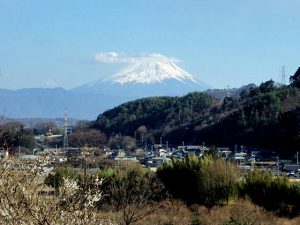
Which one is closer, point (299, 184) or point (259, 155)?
point (299, 184)

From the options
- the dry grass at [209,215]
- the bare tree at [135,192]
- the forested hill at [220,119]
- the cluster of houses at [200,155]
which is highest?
the forested hill at [220,119]

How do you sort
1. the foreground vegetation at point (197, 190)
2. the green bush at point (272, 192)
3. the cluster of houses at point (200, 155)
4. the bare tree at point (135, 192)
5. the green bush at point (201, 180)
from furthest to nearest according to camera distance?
the cluster of houses at point (200, 155), the green bush at point (201, 180), the green bush at point (272, 192), the foreground vegetation at point (197, 190), the bare tree at point (135, 192)

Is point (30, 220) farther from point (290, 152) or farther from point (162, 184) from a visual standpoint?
point (290, 152)

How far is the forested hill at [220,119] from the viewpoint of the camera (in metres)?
37.6

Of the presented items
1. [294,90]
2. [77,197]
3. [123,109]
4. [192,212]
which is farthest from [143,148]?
[77,197]

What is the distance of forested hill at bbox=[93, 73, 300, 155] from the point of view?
37562 millimetres

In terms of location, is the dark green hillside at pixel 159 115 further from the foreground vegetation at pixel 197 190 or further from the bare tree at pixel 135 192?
the bare tree at pixel 135 192

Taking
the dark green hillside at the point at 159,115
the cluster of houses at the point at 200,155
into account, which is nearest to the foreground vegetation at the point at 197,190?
the cluster of houses at the point at 200,155

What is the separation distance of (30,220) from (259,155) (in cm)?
3457

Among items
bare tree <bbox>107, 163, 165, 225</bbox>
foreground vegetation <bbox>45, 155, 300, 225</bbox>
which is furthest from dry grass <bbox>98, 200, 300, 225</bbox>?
bare tree <bbox>107, 163, 165, 225</bbox>

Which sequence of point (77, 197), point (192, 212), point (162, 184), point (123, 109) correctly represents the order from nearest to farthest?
point (77, 197)
point (192, 212)
point (162, 184)
point (123, 109)

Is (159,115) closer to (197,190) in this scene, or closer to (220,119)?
(220,119)

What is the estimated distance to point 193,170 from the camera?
19125 millimetres

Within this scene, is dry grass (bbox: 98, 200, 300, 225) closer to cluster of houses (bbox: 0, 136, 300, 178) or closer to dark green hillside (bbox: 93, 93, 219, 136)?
cluster of houses (bbox: 0, 136, 300, 178)
